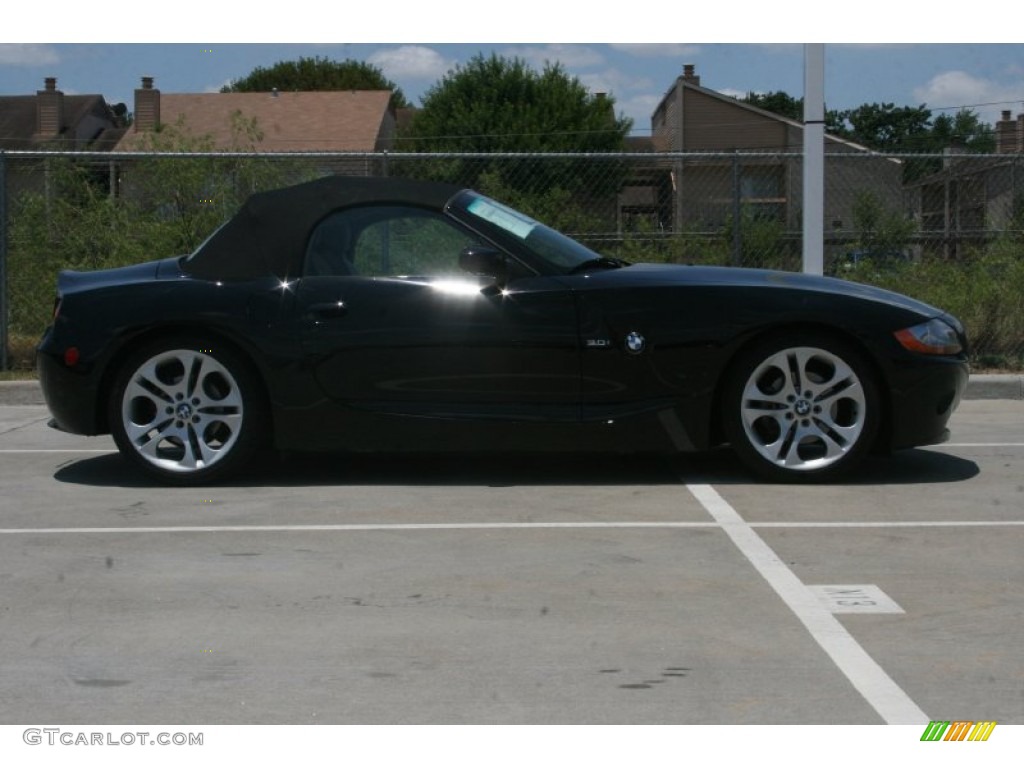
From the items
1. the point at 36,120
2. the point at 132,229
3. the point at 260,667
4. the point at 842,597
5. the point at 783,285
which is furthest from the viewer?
the point at 36,120

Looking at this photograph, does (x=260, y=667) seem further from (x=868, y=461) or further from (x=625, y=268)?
(x=868, y=461)

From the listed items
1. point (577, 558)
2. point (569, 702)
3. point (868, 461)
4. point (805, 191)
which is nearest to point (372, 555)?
point (577, 558)

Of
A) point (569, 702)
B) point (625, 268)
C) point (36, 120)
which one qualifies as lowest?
point (569, 702)

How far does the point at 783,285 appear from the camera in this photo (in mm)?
6914

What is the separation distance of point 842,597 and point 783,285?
92.5 inches

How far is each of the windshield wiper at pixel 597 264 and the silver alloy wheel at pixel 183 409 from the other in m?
1.76

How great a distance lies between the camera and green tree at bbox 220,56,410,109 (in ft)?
257

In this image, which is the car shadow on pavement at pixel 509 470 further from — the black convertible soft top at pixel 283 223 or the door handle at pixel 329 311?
the black convertible soft top at pixel 283 223

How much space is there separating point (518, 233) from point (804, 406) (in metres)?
1.63

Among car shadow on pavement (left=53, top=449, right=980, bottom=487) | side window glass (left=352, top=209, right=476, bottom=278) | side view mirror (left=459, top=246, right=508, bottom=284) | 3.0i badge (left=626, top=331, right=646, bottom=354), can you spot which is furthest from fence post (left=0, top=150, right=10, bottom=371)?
3.0i badge (left=626, top=331, right=646, bottom=354)

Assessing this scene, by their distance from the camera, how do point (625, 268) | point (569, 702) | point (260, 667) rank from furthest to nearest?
point (625, 268), point (260, 667), point (569, 702)

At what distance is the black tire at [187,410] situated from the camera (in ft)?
23.1

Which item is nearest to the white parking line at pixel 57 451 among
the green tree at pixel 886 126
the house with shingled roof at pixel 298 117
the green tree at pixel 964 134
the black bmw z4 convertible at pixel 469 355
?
the black bmw z4 convertible at pixel 469 355
